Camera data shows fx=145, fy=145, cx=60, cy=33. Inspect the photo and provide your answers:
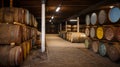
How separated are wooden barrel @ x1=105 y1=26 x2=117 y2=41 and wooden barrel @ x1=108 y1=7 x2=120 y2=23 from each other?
35cm

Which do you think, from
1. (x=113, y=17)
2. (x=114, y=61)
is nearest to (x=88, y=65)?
(x=114, y=61)

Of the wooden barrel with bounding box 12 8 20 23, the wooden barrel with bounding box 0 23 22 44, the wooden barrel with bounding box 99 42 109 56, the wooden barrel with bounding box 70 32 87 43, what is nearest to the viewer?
the wooden barrel with bounding box 0 23 22 44

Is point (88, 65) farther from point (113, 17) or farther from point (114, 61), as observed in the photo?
point (113, 17)

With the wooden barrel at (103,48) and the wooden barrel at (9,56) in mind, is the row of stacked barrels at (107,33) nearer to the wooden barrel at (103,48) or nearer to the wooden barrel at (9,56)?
the wooden barrel at (103,48)

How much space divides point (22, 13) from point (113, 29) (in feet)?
13.1

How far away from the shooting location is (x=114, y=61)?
246 inches

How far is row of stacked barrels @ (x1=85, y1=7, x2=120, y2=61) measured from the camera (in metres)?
6.23

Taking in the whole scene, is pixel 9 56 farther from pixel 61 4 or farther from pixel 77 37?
pixel 77 37

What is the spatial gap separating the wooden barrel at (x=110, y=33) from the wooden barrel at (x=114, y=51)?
13.1 inches

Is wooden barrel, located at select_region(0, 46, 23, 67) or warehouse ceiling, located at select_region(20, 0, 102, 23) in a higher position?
warehouse ceiling, located at select_region(20, 0, 102, 23)

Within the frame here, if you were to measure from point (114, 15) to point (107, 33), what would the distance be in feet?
3.23

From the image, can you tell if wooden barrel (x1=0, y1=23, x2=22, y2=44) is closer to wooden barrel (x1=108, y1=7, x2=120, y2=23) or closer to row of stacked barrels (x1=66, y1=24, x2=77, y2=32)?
wooden barrel (x1=108, y1=7, x2=120, y2=23)

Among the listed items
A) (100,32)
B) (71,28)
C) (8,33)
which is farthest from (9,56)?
(71,28)

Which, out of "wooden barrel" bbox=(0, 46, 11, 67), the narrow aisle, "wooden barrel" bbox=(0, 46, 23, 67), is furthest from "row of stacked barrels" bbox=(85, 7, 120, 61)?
"wooden barrel" bbox=(0, 46, 11, 67)
